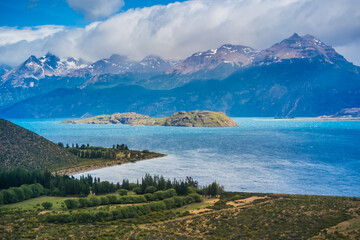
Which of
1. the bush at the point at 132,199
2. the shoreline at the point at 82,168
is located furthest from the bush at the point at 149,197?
the shoreline at the point at 82,168

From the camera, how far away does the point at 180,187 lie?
368ft

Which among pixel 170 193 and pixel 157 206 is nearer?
pixel 157 206

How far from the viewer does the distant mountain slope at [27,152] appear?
162 m

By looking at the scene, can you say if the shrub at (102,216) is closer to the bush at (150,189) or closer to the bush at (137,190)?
the bush at (150,189)

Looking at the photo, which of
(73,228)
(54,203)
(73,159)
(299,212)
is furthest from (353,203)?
(73,159)

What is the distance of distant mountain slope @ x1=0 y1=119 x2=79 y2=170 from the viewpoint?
532 feet

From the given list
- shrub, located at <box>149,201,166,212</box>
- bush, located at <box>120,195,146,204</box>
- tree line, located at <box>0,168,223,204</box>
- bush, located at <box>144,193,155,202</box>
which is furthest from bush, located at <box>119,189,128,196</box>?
shrub, located at <box>149,201,166,212</box>

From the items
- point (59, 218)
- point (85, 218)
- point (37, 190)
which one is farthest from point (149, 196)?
point (37, 190)

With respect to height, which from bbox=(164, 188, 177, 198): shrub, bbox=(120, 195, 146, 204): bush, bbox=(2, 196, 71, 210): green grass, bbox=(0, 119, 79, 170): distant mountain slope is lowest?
bbox=(2, 196, 71, 210): green grass

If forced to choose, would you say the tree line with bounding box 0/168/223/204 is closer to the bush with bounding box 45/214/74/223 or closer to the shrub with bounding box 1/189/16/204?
the shrub with bounding box 1/189/16/204

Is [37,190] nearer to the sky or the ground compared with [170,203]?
nearer to the sky

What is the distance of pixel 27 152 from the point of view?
173500mm

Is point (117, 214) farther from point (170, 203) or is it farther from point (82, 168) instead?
point (82, 168)

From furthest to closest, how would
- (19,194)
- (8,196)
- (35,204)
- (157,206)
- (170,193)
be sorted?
(19,194) → (170,193) → (8,196) → (35,204) → (157,206)
